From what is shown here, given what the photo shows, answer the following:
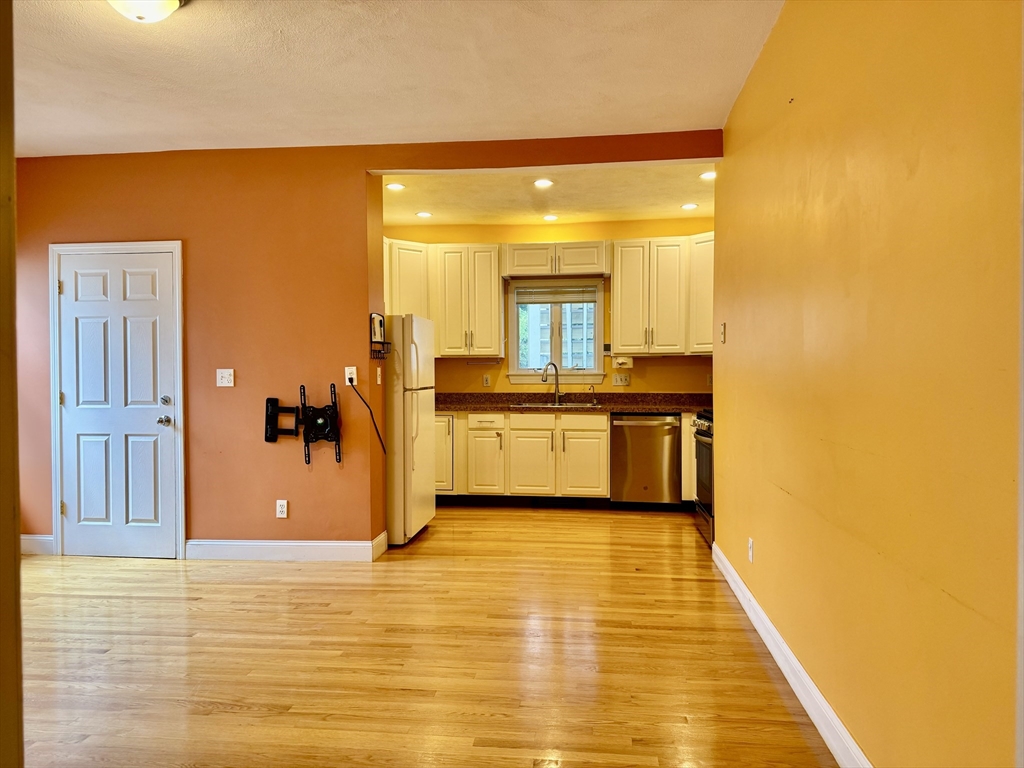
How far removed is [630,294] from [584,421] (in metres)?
1.21

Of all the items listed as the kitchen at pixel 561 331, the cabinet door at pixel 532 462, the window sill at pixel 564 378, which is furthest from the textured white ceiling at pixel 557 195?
the cabinet door at pixel 532 462

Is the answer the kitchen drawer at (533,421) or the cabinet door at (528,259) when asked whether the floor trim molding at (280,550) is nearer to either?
the kitchen drawer at (533,421)

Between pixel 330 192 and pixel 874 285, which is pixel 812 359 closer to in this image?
pixel 874 285

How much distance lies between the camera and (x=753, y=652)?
2451 mm

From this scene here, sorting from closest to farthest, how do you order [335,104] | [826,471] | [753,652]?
[826,471] < [753,652] < [335,104]

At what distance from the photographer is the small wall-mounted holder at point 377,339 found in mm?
3725

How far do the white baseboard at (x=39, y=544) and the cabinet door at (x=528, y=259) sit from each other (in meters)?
3.91

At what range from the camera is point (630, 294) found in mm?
5258

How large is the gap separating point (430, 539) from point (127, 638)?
1.93 m

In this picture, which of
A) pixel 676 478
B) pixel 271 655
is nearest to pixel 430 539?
pixel 271 655

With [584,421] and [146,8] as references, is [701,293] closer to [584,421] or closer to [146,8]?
[584,421]

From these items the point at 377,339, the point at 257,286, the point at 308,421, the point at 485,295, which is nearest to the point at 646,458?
the point at 485,295

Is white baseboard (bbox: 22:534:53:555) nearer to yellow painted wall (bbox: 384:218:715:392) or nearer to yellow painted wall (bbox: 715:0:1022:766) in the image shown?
yellow painted wall (bbox: 384:218:715:392)

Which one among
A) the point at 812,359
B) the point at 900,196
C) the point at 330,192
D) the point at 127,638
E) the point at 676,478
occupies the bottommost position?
the point at 127,638
